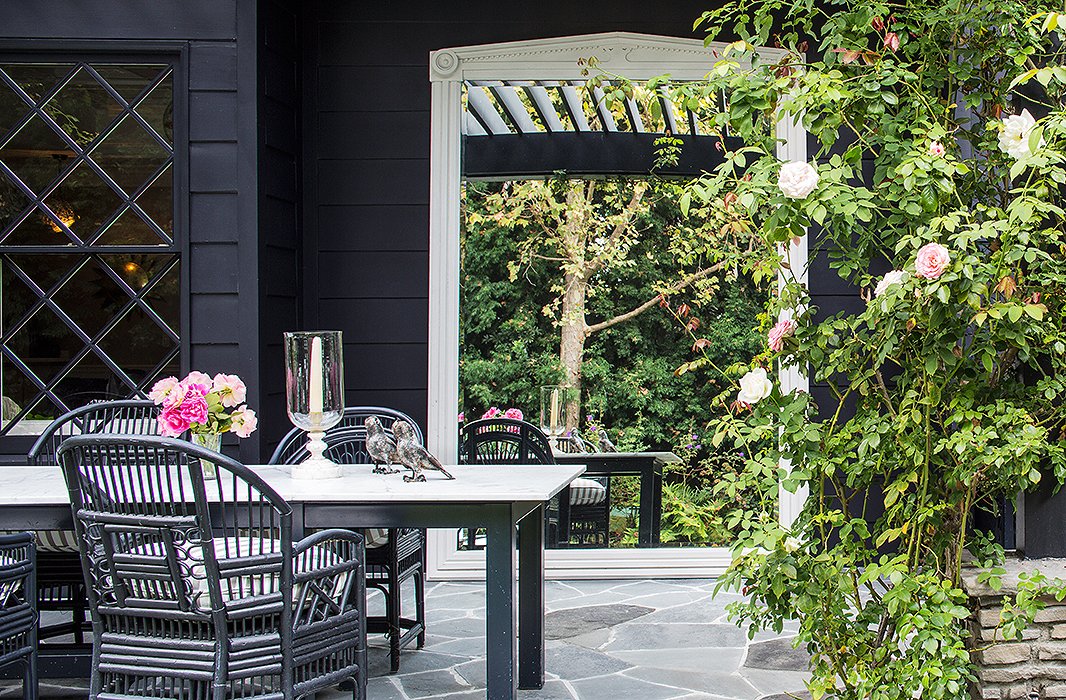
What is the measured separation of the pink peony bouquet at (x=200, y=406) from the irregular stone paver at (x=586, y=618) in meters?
1.62

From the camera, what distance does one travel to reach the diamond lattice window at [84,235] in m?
4.62

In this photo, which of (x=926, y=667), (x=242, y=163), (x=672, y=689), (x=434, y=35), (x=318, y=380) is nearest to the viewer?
(x=926, y=667)

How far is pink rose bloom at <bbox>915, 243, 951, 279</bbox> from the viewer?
2371 millimetres

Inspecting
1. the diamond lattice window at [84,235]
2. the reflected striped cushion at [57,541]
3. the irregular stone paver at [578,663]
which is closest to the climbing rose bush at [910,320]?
the irregular stone paver at [578,663]

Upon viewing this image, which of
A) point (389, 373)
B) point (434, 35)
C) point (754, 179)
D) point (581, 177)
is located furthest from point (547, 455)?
point (754, 179)

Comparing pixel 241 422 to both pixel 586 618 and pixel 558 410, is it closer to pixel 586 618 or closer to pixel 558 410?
pixel 586 618

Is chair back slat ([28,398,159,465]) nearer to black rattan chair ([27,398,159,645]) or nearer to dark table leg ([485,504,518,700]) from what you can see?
black rattan chair ([27,398,159,645])

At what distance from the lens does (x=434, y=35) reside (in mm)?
5434

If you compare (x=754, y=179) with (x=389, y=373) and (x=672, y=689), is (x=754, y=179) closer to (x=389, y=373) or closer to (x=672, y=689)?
(x=672, y=689)

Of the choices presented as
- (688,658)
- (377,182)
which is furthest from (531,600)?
(377,182)

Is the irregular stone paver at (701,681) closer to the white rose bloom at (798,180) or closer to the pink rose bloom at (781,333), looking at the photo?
the pink rose bloom at (781,333)

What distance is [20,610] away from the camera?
118 inches

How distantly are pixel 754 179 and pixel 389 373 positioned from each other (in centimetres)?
312

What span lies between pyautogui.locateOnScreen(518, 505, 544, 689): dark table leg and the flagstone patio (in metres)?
0.07
